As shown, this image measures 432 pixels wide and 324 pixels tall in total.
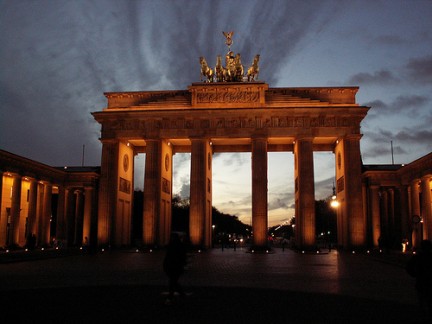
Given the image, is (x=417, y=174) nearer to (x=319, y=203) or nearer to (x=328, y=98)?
(x=328, y=98)

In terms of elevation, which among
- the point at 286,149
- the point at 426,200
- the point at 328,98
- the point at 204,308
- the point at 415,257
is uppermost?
the point at 328,98

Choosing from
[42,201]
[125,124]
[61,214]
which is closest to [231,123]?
[125,124]

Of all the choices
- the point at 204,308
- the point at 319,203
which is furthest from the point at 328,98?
the point at 319,203

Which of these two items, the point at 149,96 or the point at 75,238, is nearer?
the point at 149,96

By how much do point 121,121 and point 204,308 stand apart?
4358 centimetres

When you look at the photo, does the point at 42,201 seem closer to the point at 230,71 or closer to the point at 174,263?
the point at 230,71

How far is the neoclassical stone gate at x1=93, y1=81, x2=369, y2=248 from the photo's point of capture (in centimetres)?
5078

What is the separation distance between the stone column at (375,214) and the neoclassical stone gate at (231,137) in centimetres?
332

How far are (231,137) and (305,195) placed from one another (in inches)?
398

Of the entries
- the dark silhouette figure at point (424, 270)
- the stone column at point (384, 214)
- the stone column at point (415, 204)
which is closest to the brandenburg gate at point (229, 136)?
the stone column at point (415, 204)

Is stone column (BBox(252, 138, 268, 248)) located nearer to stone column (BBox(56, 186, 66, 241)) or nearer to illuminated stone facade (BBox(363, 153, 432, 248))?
illuminated stone facade (BBox(363, 153, 432, 248))

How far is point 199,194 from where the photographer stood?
5178cm

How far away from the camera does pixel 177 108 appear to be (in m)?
53.2

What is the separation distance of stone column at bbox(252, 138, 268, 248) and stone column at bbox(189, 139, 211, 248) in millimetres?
5319
